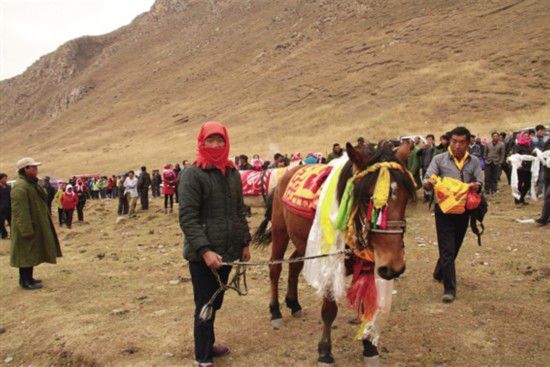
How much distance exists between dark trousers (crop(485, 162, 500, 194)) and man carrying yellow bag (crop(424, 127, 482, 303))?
26.4 ft

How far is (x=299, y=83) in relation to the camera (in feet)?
144

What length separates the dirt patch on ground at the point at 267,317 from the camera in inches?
158

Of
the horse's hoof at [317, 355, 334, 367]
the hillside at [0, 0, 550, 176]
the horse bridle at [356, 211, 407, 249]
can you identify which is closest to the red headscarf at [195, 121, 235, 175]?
the horse bridle at [356, 211, 407, 249]

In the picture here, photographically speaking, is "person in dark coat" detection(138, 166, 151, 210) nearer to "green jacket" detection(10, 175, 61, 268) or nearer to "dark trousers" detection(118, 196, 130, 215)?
"dark trousers" detection(118, 196, 130, 215)

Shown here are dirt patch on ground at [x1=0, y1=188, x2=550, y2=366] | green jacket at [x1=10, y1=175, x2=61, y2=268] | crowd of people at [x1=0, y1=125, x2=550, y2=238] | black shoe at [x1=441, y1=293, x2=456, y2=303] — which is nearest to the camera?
dirt patch on ground at [x1=0, y1=188, x2=550, y2=366]

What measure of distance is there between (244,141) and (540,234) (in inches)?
1157

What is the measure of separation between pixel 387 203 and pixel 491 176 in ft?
34.6

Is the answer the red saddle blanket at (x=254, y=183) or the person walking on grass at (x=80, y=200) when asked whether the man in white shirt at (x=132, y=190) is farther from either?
the red saddle blanket at (x=254, y=183)

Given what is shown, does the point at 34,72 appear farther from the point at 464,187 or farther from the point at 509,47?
the point at 464,187

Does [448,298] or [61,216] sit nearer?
[448,298]

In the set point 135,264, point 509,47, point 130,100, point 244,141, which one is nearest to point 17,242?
point 135,264

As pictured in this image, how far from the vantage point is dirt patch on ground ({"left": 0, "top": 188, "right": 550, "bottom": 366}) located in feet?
13.2

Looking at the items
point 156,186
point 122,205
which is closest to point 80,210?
point 122,205

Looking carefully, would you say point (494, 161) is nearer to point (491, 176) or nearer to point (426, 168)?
point (491, 176)
